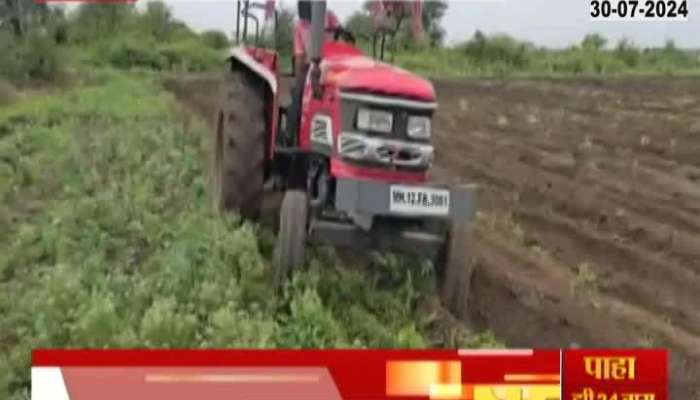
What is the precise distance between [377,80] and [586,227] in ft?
7.56

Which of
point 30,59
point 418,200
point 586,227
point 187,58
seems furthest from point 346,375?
point 187,58

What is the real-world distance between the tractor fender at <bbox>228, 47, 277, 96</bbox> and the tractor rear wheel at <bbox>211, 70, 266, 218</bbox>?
91 mm

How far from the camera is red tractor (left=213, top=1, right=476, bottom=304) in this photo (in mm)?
A: 4113

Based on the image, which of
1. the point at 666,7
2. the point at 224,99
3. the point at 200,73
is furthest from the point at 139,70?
the point at 666,7

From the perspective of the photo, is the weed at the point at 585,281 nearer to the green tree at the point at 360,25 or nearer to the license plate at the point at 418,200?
the license plate at the point at 418,200

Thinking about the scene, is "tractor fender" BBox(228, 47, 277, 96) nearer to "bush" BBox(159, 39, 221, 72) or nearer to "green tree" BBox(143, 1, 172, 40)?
"green tree" BBox(143, 1, 172, 40)

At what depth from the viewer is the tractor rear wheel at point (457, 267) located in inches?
171

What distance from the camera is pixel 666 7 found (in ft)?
10.1

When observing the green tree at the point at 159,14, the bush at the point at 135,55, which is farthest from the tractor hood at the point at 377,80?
the bush at the point at 135,55

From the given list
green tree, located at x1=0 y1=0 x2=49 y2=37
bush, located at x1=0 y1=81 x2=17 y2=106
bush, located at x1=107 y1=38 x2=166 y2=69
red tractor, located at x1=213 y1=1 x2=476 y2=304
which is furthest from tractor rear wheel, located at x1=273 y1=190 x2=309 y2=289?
bush, located at x1=0 y1=81 x2=17 y2=106

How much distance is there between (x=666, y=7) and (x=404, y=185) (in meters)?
1.23

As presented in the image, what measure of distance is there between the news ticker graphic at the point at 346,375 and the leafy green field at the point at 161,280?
2.20 feet

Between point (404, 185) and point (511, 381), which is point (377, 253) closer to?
point (404, 185)

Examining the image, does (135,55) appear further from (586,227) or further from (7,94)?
(586,227)
